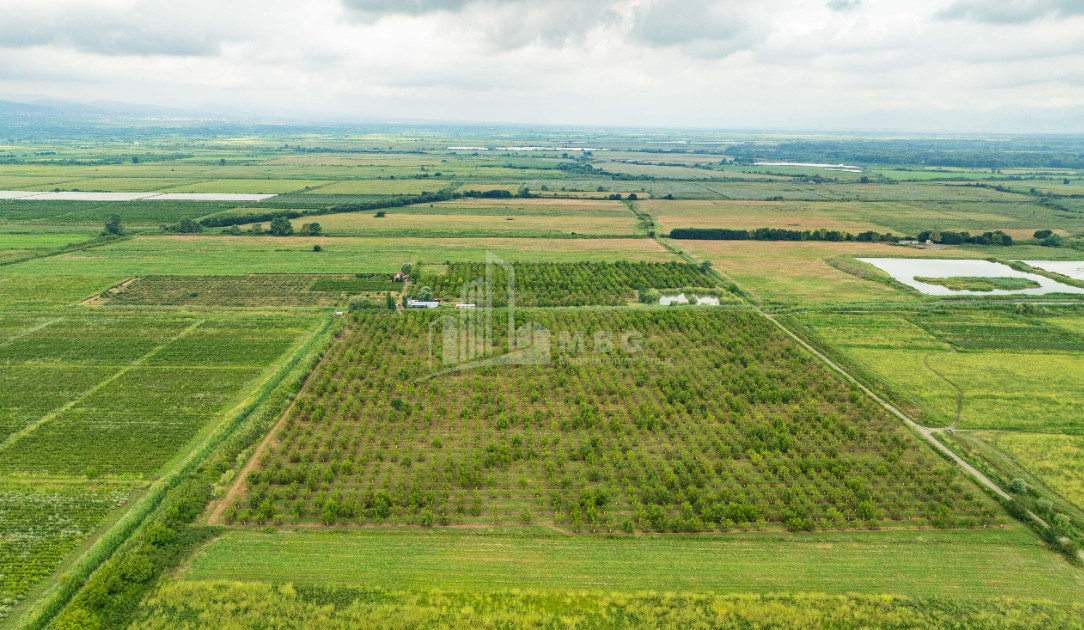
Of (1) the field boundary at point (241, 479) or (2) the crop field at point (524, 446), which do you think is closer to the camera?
(2) the crop field at point (524, 446)

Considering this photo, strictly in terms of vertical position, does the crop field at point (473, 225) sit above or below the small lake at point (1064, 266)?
above

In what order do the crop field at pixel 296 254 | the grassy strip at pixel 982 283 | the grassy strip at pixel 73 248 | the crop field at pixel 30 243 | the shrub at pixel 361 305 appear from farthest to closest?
1. the crop field at pixel 30 243
2. the grassy strip at pixel 73 248
3. the crop field at pixel 296 254
4. the grassy strip at pixel 982 283
5. the shrub at pixel 361 305

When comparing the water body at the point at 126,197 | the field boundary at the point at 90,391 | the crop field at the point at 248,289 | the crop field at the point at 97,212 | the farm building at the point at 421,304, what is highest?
the water body at the point at 126,197

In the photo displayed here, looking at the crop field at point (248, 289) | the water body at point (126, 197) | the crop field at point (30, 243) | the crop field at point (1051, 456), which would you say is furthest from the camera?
the water body at point (126, 197)

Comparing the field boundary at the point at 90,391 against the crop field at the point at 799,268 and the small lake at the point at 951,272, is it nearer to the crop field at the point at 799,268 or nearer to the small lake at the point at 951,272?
the crop field at the point at 799,268

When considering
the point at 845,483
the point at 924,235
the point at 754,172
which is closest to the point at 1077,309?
the point at 924,235

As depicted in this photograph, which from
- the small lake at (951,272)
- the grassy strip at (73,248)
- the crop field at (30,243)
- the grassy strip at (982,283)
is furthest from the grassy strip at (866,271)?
the crop field at (30,243)

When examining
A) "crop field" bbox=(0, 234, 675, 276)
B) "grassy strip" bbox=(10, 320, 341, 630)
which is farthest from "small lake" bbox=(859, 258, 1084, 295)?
"grassy strip" bbox=(10, 320, 341, 630)
